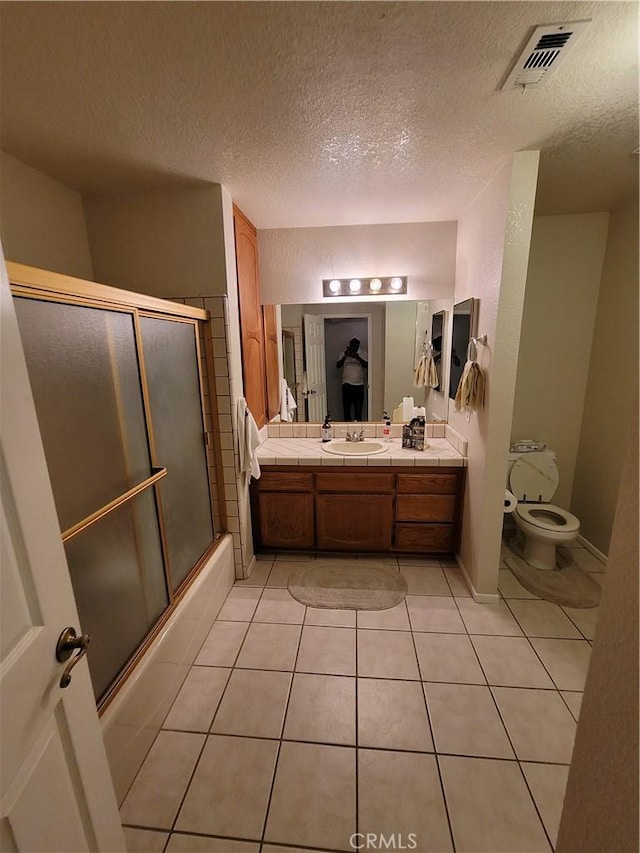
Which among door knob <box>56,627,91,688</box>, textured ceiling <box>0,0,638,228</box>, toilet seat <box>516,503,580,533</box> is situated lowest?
toilet seat <box>516,503,580,533</box>

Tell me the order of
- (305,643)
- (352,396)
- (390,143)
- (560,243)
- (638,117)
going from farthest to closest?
(352,396) < (560,243) < (305,643) < (390,143) < (638,117)

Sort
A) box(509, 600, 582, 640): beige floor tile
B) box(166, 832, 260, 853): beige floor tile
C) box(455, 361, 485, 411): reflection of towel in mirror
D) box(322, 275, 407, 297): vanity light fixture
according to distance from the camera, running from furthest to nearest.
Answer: box(322, 275, 407, 297): vanity light fixture
box(455, 361, 485, 411): reflection of towel in mirror
box(509, 600, 582, 640): beige floor tile
box(166, 832, 260, 853): beige floor tile

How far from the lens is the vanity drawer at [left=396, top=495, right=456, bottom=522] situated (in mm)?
2453

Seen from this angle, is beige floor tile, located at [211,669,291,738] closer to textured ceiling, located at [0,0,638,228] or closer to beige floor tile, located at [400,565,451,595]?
beige floor tile, located at [400,565,451,595]

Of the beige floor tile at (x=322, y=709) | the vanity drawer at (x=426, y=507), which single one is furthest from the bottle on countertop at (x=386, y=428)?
the beige floor tile at (x=322, y=709)

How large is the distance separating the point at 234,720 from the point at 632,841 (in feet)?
4.65

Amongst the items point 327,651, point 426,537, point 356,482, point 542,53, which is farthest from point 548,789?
point 542,53

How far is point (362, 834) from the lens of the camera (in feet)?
3.78

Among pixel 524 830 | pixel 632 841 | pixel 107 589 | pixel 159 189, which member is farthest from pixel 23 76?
pixel 524 830

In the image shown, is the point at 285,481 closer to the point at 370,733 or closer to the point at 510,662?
the point at 370,733

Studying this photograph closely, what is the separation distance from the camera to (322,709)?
1.54 metres

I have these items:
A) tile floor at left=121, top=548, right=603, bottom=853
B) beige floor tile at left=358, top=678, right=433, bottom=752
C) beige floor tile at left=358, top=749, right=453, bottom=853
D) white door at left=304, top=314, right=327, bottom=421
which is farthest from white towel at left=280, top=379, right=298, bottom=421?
beige floor tile at left=358, top=749, right=453, bottom=853

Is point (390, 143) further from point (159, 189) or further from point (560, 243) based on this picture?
point (560, 243)

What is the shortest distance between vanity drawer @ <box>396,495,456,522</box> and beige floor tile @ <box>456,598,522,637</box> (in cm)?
54
